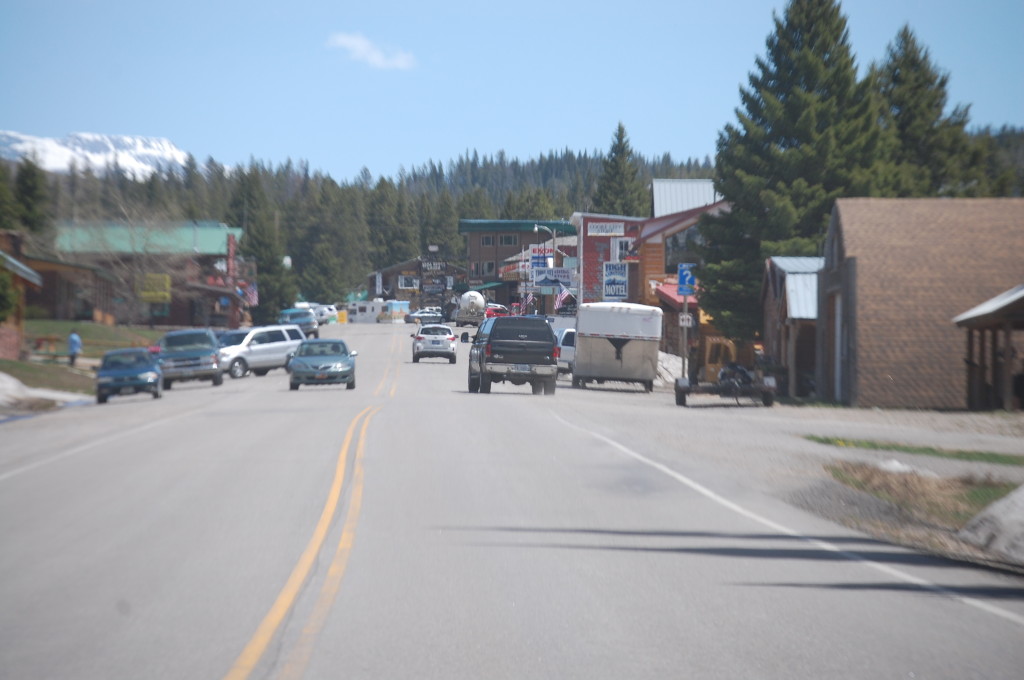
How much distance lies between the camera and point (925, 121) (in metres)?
60.5

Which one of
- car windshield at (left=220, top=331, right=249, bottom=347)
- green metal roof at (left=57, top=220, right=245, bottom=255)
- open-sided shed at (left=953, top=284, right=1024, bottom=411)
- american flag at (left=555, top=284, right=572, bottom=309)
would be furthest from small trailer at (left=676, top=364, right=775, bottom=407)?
green metal roof at (left=57, top=220, right=245, bottom=255)

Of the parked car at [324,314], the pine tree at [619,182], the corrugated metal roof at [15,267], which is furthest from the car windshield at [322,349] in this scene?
the pine tree at [619,182]

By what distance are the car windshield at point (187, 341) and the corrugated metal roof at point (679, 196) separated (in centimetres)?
4444

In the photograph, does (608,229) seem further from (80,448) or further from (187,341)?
(80,448)

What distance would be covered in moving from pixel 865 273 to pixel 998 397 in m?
5.07

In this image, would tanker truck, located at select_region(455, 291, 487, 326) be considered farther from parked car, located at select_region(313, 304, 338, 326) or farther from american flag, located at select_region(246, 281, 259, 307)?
parked car, located at select_region(313, 304, 338, 326)

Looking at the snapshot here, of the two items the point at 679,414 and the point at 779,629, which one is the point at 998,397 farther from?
the point at 779,629

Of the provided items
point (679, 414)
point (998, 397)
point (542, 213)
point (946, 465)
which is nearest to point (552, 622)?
point (946, 465)

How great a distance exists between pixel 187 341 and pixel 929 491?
2920 centimetres

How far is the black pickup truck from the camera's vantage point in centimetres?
3073

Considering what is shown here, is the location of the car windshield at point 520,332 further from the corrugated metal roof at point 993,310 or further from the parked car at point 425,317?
the parked car at point 425,317

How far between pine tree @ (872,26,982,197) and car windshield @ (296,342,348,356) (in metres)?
38.4

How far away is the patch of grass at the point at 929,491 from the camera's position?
1243cm

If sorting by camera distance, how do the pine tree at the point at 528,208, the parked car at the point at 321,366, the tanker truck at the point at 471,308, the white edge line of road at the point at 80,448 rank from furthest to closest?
the pine tree at the point at 528,208 < the tanker truck at the point at 471,308 < the parked car at the point at 321,366 < the white edge line of road at the point at 80,448
